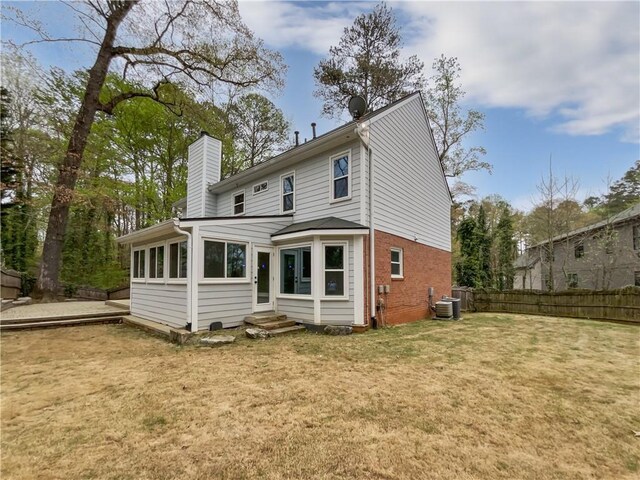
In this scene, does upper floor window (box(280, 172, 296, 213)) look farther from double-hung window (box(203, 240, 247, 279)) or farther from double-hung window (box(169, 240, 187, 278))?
double-hung window (box(169, 240, 187, 278))

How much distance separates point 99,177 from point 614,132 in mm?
28729

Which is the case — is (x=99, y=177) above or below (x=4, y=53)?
below

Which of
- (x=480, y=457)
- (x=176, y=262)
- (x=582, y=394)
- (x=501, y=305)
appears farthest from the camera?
(x=501, y=305)

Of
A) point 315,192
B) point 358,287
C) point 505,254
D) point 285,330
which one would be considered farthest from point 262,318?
point 505,254

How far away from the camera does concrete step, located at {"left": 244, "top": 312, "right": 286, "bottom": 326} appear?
8.08 m

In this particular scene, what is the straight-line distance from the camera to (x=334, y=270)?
8.32 meters

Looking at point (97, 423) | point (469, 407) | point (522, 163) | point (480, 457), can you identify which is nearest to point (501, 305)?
point (522, 163)

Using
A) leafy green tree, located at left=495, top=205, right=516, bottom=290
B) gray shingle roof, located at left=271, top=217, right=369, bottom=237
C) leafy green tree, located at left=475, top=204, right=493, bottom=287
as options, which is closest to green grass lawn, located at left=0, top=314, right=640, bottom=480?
gray shingle roof, located at left=271, top=217, right=369, bottom=237

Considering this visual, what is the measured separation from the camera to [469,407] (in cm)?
361

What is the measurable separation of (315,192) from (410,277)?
4.38 m

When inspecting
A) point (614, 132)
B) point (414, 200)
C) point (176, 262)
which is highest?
point (614, 132)

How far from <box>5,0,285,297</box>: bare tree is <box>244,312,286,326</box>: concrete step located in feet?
28.9

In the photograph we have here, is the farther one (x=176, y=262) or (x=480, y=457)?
(x=176, y=262)

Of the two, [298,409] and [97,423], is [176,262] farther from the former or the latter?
[298,409]
